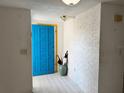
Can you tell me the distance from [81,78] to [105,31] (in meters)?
1.57

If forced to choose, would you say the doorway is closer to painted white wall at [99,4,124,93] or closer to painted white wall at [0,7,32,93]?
painted white wall at [0,7,32,93]

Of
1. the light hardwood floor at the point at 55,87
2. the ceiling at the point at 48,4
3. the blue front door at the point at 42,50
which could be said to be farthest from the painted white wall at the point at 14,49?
the blue front door at the point at 42,50

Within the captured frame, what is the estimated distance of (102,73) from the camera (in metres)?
2.32

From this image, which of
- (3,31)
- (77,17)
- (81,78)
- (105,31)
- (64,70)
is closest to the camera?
(105,31)

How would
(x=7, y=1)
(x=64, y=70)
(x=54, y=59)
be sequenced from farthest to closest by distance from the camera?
(x=54, y=59), (x=64, y=70), (x=7, y=1)

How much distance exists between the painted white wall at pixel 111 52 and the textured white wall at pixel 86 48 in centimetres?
12

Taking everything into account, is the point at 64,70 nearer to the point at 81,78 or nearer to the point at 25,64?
the point at 81,78

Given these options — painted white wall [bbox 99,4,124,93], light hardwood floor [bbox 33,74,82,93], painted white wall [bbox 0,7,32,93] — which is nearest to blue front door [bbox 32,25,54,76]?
light hardwood floor [bbox 33,74,82,93]

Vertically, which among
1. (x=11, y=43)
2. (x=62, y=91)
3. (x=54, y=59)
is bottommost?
(x=62, y=91)

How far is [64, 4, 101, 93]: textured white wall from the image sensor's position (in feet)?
7.82

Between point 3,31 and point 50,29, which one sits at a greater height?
point 50,29

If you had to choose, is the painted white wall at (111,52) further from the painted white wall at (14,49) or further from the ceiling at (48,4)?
the painted white wall at (14,49)

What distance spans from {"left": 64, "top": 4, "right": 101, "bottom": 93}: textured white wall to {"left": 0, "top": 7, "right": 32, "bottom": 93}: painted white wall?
1.44 meters

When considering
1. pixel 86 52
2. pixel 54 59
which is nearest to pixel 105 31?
pixel 86 52
